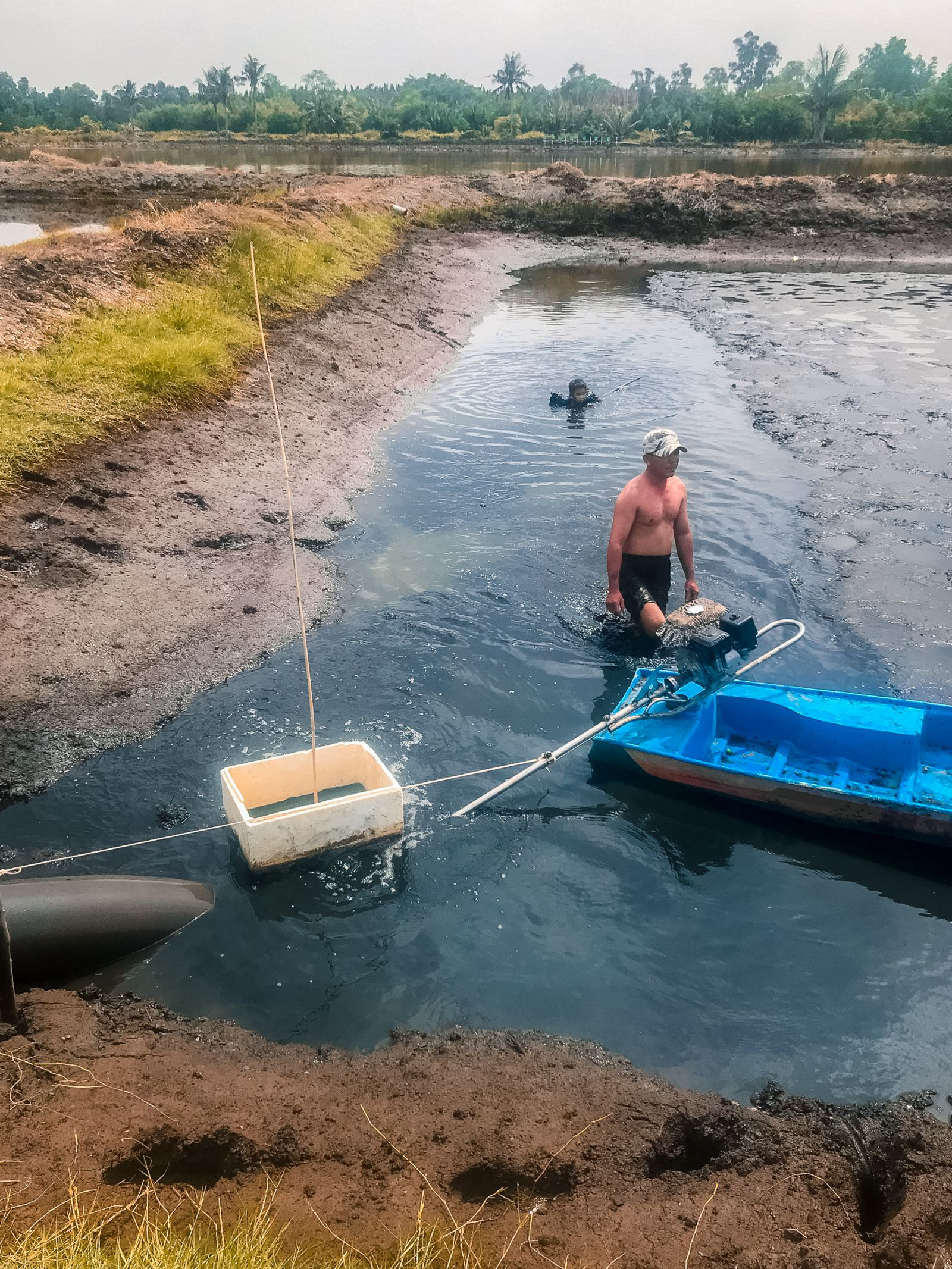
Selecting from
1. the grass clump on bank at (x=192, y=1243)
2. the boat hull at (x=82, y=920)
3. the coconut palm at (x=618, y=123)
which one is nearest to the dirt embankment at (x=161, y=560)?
the boat hull at (x=82, y=920)

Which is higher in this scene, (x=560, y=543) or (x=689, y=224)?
(x=689, y=224)

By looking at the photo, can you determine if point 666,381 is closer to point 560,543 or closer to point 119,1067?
point 560,543

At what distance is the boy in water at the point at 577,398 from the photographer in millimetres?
15945

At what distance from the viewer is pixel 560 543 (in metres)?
11.1

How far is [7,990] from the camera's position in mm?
4262

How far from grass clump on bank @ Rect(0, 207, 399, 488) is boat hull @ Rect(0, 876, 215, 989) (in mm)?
6161

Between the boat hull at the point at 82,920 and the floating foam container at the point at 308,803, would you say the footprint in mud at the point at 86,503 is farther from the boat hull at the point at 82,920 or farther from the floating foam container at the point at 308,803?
the boat hull at the point at 82,920

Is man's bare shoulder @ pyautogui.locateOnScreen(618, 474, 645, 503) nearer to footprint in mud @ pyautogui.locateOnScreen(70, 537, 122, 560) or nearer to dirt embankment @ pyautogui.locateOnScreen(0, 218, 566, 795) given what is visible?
A: dirt embankment @ pyautogui.locateOnScreen(0, 218, 566, 795)

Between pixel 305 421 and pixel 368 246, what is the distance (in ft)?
46.1

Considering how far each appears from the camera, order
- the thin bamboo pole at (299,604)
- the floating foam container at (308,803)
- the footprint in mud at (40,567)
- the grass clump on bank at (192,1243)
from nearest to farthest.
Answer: the grass clump on bank at (192,1243) → the floating foam container at (308,803) → the thin bamboo pole at (299,604) → the footprint in mud at (40,567)

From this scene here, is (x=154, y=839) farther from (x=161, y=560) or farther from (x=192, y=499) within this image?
(x=192, y=499)

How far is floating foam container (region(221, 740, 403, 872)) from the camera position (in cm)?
544

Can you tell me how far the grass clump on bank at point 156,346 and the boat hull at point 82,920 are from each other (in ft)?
20.2

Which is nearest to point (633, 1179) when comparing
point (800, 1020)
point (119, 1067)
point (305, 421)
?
point (800, 1020)
